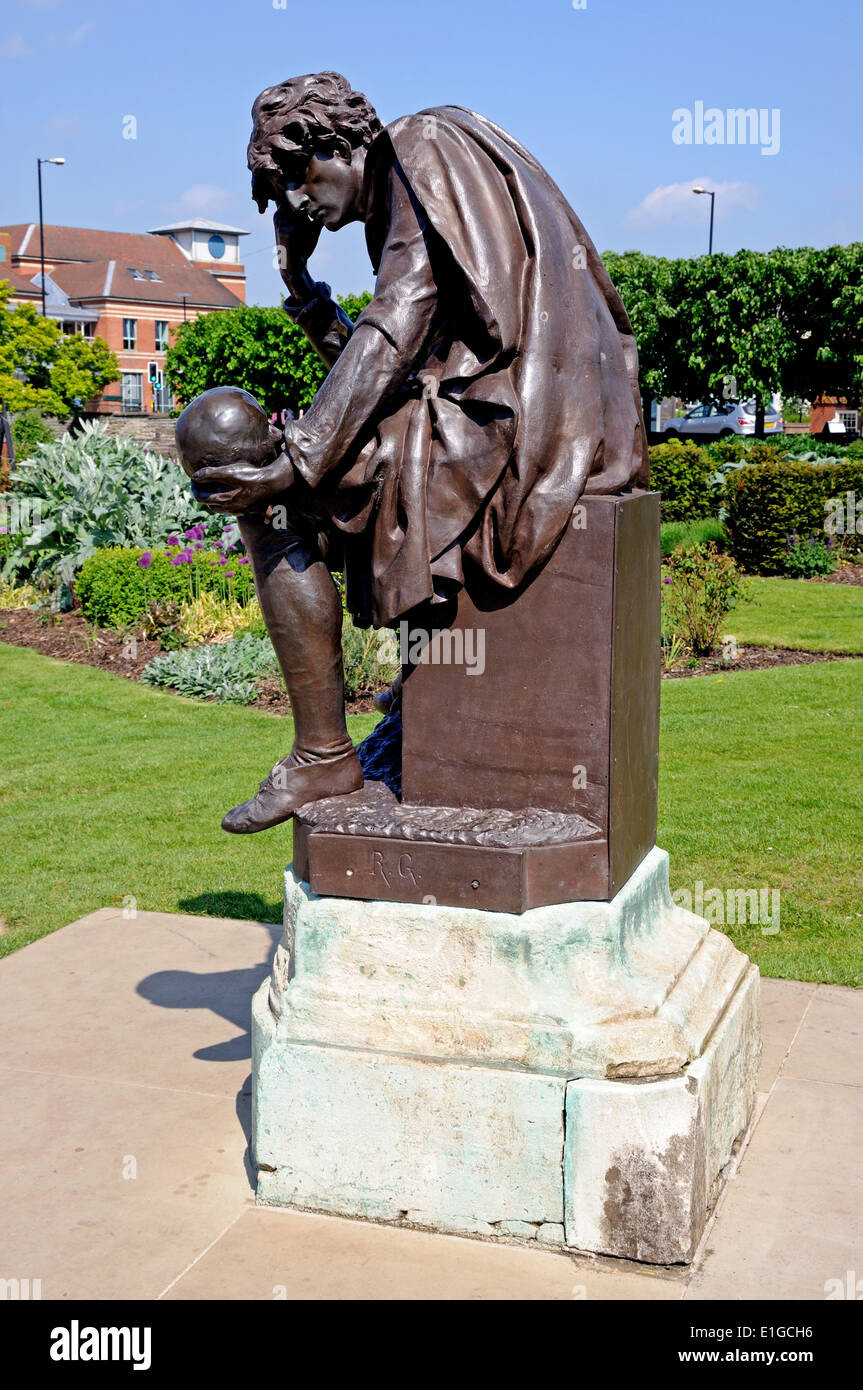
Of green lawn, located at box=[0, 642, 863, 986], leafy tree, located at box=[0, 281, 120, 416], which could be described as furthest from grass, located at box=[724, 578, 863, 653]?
leafy tree, located at box=[0, 281, 120, 416]

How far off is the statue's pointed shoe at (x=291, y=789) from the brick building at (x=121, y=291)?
57973mm

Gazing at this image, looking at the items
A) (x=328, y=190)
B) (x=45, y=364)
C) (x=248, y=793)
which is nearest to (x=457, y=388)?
(x=328, y=190)

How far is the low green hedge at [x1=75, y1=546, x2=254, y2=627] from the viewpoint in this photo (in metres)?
11.9

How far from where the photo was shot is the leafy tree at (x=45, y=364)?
125 ft

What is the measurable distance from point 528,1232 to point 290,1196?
594mm

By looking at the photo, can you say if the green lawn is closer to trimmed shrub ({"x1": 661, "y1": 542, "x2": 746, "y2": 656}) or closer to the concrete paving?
trimmed shrub ({"x1": 661, "y1": 542, "x2": 746, "y2": 656})

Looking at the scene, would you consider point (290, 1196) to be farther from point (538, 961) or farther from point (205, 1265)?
point (538, 961)

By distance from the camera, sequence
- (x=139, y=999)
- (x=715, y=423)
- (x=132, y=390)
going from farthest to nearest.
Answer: (x=132, y=390)
(x=715, y=423)
(x=139, y=999)

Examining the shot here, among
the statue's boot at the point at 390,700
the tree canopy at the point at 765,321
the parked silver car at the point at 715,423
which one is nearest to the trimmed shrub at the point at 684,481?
the statue's boot at the point at 390,700

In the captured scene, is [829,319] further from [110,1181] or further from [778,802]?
[110,1181]

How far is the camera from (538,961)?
313 centimetres

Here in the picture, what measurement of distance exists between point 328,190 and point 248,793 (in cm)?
445

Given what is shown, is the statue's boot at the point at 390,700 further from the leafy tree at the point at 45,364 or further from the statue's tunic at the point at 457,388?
the leafy tree at the point at 45,364

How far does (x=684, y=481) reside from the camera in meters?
17.8
